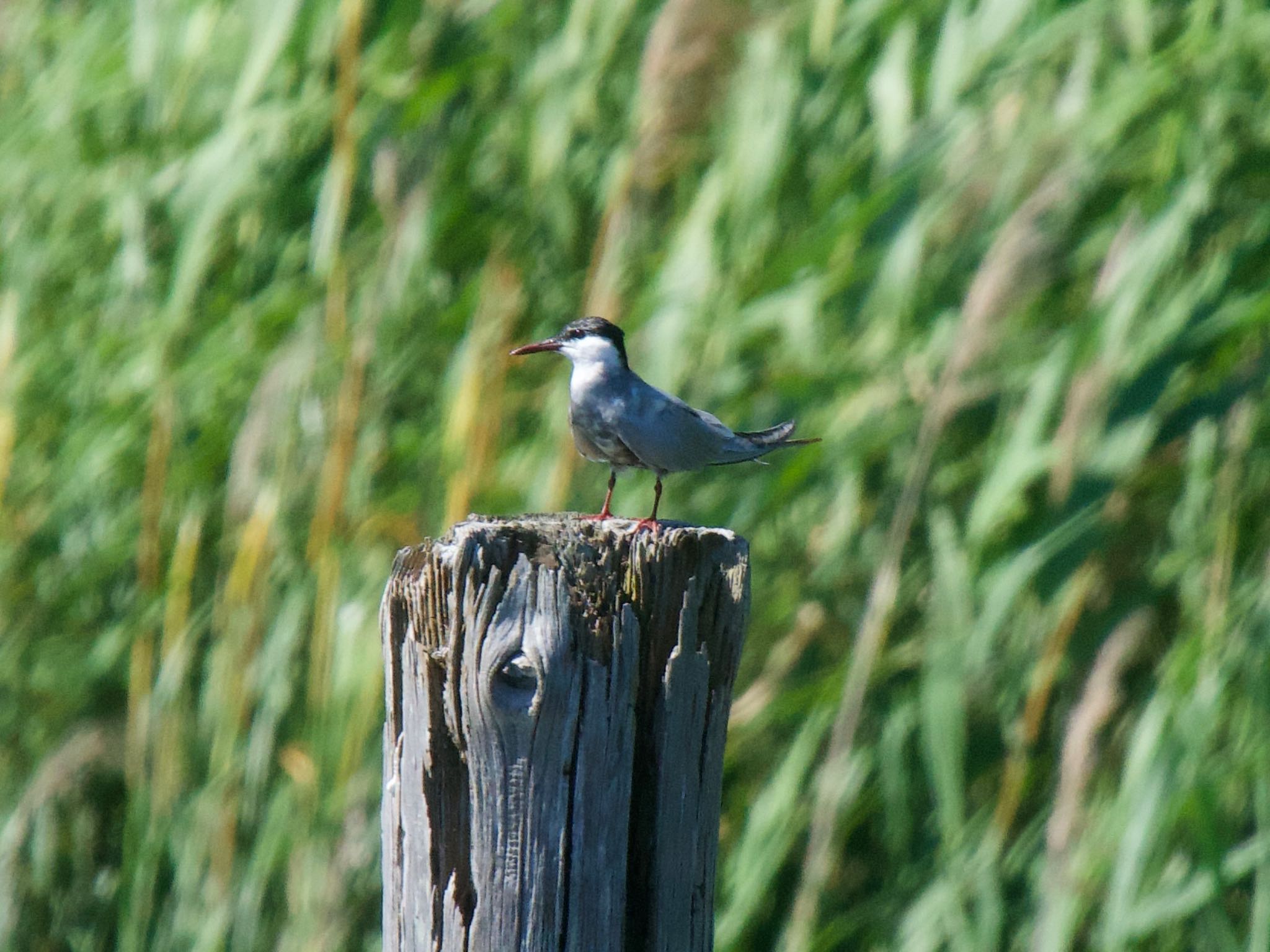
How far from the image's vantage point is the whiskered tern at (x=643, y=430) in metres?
2.16

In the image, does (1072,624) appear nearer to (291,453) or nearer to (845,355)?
(845,355)

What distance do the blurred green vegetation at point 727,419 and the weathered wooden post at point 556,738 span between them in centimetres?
116

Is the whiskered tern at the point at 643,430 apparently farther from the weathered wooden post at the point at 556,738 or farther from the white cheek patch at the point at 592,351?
the weathered wooden post at the point at 556,738

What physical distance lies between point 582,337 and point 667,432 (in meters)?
0.39

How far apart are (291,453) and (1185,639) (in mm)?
1879

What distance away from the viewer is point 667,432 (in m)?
2.16

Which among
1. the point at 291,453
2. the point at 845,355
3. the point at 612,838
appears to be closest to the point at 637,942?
the point at 612,838

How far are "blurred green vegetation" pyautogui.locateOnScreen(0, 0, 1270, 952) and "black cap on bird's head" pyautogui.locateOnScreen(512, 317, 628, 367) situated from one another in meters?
0.45

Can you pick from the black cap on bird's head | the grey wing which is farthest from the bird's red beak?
the grey wing

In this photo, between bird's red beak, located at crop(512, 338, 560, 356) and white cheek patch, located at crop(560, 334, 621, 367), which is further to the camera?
bird's red beak, located at crop(512, 338, 560, 356)

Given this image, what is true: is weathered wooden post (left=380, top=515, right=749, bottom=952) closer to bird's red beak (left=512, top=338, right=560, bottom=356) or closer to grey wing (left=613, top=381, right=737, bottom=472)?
grey wing (left=613, top=381, right=737, bottom=472)

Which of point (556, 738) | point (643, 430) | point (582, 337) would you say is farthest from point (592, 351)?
point (556, 738)

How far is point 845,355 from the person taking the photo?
3016mm

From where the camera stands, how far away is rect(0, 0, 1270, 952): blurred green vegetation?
270 centimetres
